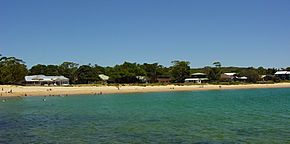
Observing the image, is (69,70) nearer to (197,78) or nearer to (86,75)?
(86,75)

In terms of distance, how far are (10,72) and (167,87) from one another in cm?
4062

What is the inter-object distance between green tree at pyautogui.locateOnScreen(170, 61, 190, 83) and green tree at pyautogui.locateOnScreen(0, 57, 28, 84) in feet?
161

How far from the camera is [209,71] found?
444ft

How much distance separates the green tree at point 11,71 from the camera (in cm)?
9475

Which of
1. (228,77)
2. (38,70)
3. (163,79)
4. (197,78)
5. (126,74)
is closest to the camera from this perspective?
(126,74)

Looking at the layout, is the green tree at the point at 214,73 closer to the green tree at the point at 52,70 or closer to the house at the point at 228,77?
the house at the point at 228,77

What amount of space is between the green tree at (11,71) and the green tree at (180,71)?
161ft

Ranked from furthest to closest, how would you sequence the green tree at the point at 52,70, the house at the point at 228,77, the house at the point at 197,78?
the house at the point at 228,77 < the house at the point at 197,78 < the green tree at the point at 52,70

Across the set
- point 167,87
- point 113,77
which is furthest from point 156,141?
point 113,77

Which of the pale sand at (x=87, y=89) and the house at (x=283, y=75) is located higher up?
the house at (x=283, y=75)

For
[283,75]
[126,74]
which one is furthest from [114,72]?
[283,75]

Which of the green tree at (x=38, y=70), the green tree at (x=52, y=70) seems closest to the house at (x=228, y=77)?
the green tree at (x=52, y=70)

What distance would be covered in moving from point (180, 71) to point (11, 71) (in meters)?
54.4

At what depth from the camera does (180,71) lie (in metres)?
126
